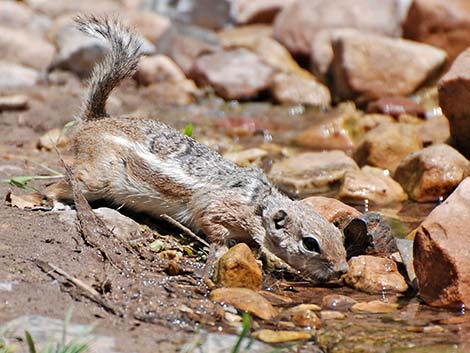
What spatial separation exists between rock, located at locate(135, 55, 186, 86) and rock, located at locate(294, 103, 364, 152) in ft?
7.76

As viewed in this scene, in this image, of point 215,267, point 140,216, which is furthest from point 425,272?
point 140,216

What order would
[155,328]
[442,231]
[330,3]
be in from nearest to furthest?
[155,328], [442,231], [330,3]

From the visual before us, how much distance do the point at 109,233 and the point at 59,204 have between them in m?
0.72

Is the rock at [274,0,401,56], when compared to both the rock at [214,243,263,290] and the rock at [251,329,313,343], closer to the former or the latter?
the rock at [214,243,263,290]

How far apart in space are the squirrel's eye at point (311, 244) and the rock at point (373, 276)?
0.36 metres

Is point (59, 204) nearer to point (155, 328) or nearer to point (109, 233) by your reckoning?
point (109, 233)

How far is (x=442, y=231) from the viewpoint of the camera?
5961 millimetres

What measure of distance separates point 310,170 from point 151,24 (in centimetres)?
565

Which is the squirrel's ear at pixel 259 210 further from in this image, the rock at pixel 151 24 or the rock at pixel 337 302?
the rock at pixel 151 24

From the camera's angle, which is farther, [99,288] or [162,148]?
[162,148]

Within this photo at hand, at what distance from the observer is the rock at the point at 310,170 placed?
30.4 feet

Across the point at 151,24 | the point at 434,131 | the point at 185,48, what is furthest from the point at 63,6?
the point at 434,131

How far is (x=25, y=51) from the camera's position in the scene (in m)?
13.0

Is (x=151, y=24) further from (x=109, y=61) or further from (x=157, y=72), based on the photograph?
(x=109, y=61)
